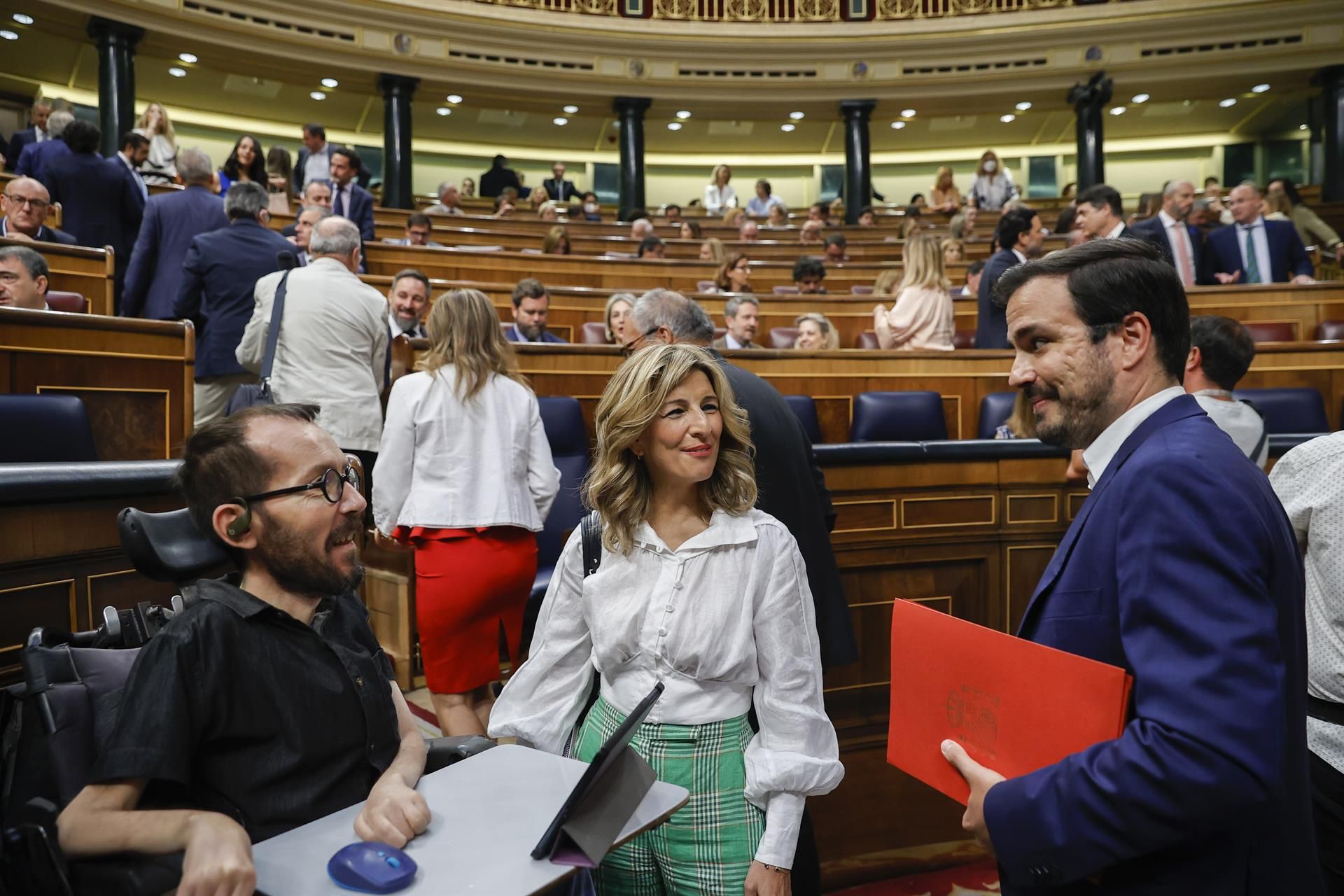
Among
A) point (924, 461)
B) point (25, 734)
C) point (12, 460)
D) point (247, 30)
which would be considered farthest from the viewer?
point (247, 30)

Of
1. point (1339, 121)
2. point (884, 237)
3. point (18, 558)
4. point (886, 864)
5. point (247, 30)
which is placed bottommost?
point (886, 864)

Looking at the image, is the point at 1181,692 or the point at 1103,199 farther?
the point at 1103,199

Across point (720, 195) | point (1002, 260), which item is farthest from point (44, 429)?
point (720, 195)

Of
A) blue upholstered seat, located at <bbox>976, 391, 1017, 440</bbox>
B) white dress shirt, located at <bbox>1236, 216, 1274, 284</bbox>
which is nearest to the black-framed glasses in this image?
blue upholstered seat, located at <bbox>976, 391, 1017, 440</bbox>

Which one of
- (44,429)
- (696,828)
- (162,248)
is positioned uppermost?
(162,248)

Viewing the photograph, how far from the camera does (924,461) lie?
9.20ft

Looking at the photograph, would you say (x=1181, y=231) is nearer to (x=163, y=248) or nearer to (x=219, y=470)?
(x=163, y=248)

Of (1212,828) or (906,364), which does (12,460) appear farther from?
(906,364)

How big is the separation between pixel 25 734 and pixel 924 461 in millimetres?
2283

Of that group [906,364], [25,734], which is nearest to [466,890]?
[25,734]

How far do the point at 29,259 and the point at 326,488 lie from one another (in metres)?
2.84

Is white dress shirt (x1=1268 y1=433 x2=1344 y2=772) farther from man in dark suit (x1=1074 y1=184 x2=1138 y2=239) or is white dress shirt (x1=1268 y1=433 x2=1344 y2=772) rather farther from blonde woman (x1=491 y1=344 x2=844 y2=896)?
man in dark suit (x1=1074 y1=184 x2=1138 y2=239)

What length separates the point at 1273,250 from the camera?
5.92 meters

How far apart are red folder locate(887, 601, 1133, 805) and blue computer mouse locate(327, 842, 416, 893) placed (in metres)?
0.56
